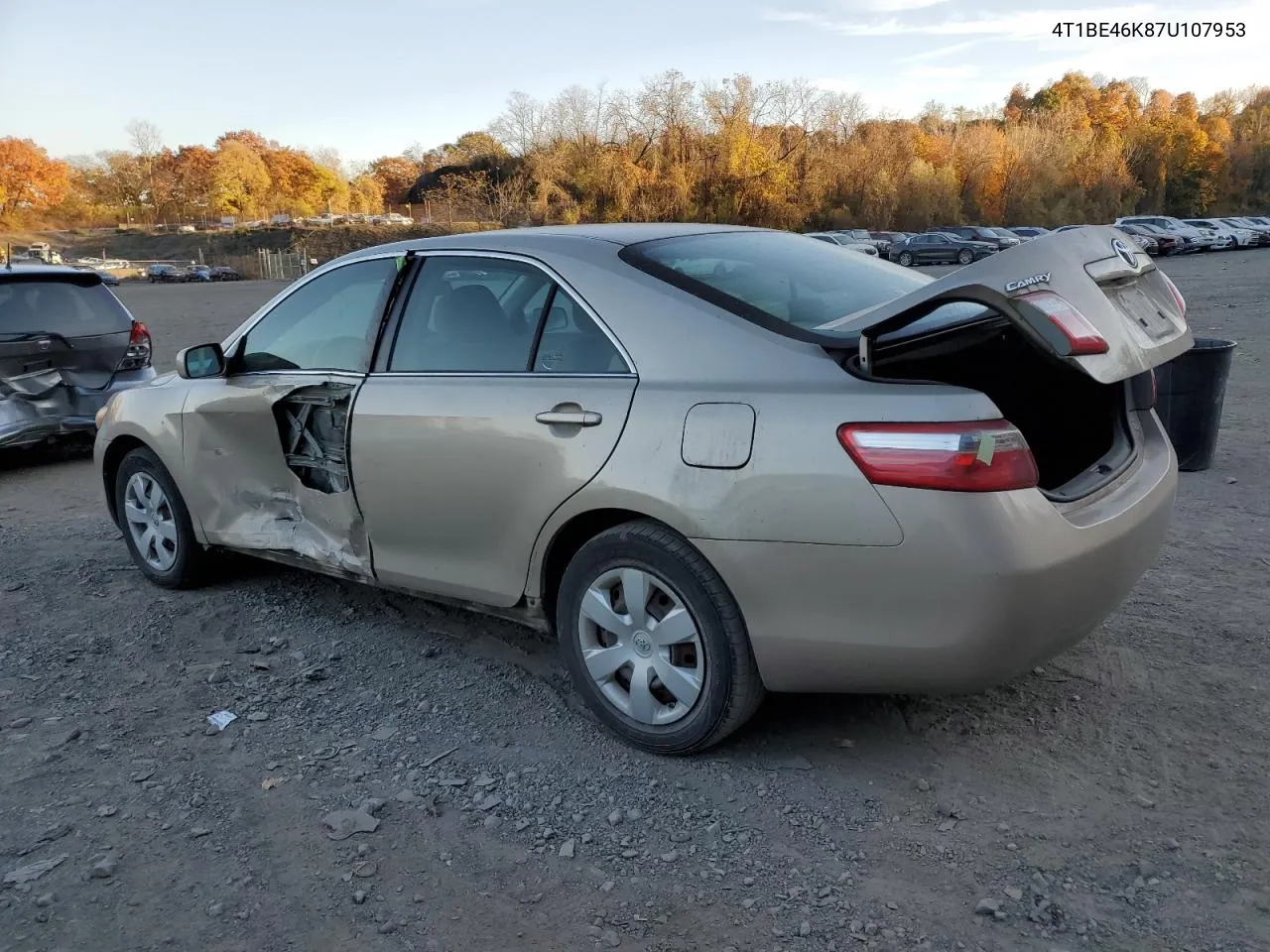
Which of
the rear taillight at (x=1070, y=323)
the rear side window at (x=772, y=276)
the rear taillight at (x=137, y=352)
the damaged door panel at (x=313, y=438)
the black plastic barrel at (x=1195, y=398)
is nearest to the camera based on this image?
the rear taillight at (x=1070, y=323)

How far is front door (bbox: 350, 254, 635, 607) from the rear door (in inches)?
209

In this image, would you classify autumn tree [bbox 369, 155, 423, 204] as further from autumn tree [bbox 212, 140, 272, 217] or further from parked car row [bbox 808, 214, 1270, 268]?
parked car row [bbox 808, 214, 1270, 268]

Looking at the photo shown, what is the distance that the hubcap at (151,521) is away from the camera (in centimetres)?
514

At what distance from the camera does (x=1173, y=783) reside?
3.08m

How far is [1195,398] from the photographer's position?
6531 millimetres

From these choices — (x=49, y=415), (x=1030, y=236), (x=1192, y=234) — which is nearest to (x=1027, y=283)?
(x=49, y=415)

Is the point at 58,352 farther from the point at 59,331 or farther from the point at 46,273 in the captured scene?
the point at 46,273

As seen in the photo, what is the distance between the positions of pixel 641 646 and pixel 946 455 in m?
1.14

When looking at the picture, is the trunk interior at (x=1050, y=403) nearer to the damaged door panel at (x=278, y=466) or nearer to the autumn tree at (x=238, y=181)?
the damaged door panel at (x=278, y=466)

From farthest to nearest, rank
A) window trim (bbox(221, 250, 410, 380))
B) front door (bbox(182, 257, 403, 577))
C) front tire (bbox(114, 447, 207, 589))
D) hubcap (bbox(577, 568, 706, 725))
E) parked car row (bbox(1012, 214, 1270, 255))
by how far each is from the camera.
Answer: parked car row (bbox(1012, 214, 1270, 255)) → front tire (bbox(114, 447, 207, 589)) → front door (bbox(182, 257, 403, 577)) → window trim (bbox(221, 250, 410, 380)) → hubcap (bbox(577, 568, 706, 725))

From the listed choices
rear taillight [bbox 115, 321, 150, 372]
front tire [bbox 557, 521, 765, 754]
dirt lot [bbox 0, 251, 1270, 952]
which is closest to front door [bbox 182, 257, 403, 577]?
dirt lot [bbox 0, 251, 1270, 952]

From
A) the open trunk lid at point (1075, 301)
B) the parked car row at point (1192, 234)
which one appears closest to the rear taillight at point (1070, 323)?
the open trunk lid at point (1075, 301)

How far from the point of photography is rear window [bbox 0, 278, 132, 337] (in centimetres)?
804

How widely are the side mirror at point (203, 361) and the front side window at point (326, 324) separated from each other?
7 cm
